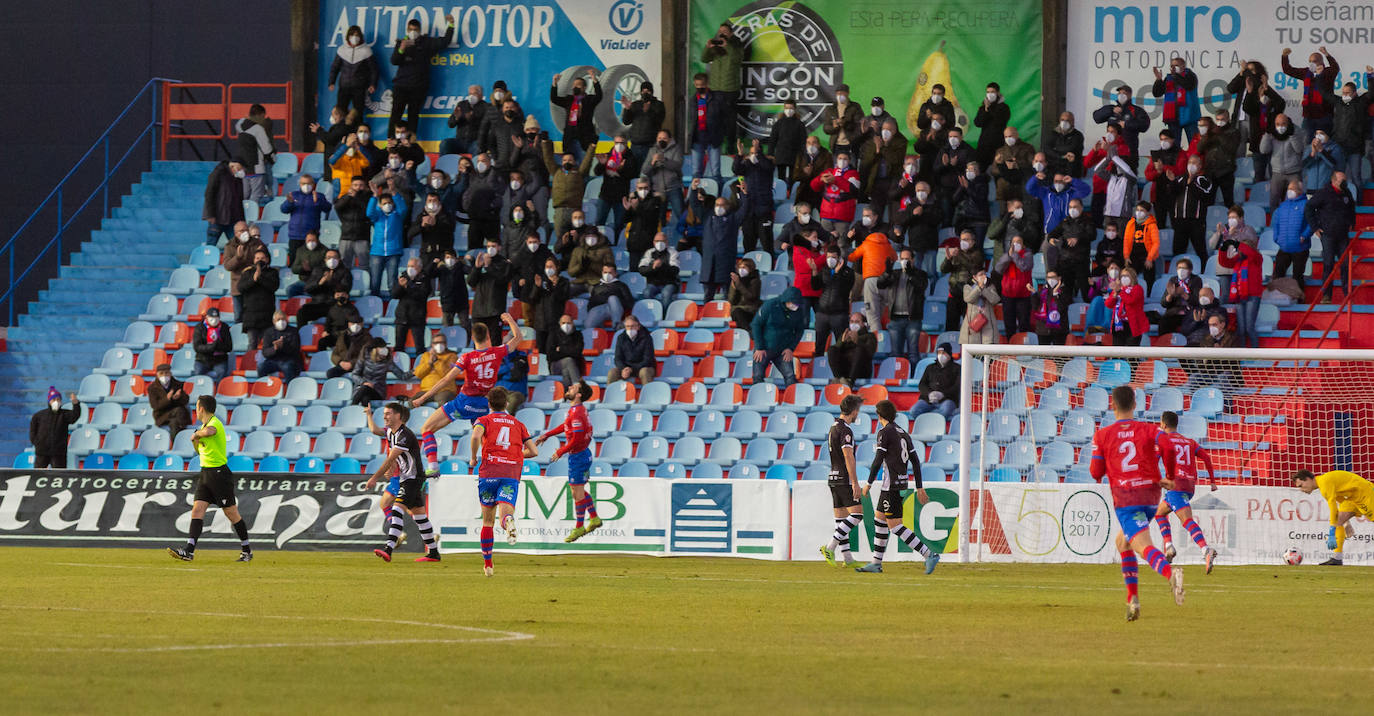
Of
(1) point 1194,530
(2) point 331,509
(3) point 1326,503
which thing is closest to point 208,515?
(2) point 331,509

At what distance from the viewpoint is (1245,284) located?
2608 cm

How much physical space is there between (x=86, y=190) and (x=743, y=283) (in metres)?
15.4

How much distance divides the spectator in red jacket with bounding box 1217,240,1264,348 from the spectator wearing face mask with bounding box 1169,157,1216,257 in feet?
3.44

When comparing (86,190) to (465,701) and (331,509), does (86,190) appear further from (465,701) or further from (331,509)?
(465,701)

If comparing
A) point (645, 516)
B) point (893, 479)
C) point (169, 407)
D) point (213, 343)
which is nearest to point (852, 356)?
point (645, 516)

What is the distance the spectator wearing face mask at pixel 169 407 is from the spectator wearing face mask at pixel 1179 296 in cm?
1508

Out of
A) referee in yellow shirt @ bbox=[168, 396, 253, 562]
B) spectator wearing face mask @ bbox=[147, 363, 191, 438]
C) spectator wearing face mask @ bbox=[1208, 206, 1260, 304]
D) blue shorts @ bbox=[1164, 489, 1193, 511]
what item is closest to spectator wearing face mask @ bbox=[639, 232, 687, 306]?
spectator wearing face mask @ bbox=[147, 363, 191, 438]

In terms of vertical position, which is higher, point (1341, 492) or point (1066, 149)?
point (1066, 149)

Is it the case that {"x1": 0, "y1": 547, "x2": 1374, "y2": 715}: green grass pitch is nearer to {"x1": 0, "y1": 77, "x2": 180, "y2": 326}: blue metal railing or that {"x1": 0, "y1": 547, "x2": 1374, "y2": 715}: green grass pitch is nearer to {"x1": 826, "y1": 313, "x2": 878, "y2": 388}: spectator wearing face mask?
{"x1": 826, "y1": 313, "x2": 878, "y2": 388}: spectator wearing face mask

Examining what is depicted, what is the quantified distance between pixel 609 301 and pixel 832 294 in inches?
148

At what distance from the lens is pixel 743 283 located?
2766 centimetres

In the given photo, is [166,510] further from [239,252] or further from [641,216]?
[641,216]

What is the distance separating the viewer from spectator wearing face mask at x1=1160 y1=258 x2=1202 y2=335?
85.9 feet

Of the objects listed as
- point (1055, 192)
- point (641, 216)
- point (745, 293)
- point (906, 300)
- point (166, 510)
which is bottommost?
point (166, 510)
